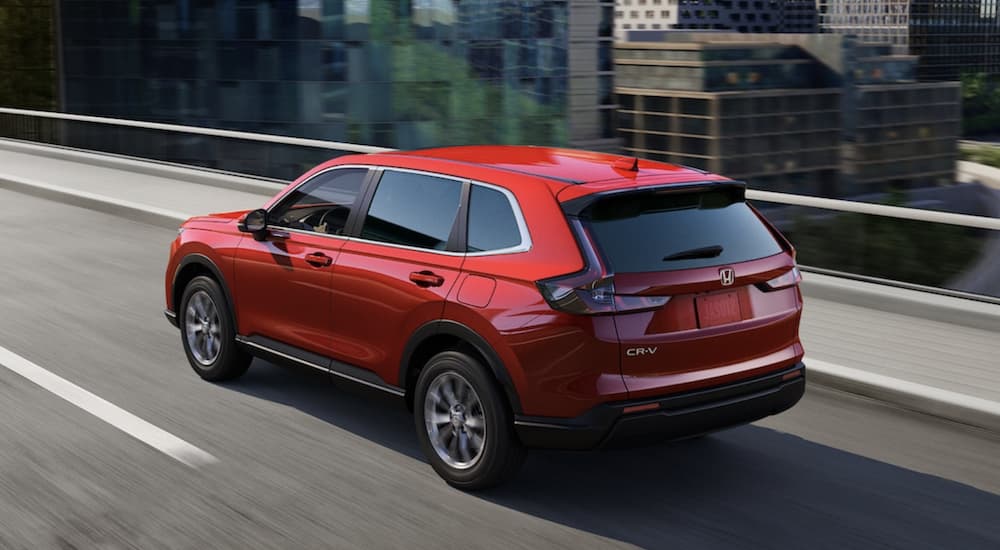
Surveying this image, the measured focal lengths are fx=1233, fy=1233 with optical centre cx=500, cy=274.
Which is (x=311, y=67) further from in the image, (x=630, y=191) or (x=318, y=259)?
(x=630, y=191)

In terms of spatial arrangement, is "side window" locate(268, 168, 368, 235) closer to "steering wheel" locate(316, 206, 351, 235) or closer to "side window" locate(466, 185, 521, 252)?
"steering wheel" locate(316, 206, 351, 235)

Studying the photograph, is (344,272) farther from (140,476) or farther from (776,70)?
(776,70)

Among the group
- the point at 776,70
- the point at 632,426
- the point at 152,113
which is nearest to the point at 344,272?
the point at 632,426

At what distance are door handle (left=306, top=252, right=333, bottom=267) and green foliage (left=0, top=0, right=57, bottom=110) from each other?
5563 centimetres

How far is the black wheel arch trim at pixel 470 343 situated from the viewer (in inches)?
216

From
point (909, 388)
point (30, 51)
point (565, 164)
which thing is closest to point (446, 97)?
point (30, 51)

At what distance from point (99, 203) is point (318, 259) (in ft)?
40.2

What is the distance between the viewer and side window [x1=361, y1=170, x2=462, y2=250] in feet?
19.7

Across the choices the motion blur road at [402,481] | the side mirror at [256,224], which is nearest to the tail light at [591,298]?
the motion blur road at [402,481]

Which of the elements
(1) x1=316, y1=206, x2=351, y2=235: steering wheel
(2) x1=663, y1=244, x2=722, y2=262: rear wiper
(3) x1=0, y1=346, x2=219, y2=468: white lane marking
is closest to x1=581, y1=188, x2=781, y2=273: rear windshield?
(2) x1=663, y1=244, x2=722, y2=262: rear wiper

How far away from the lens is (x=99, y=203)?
17.9 m

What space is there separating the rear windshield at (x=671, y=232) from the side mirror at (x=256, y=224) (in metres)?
2.43

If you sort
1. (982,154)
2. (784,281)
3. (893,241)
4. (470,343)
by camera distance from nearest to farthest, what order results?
(470,343) → (784,281) → (893,241) → (982,154)

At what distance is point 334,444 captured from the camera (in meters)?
6.54
